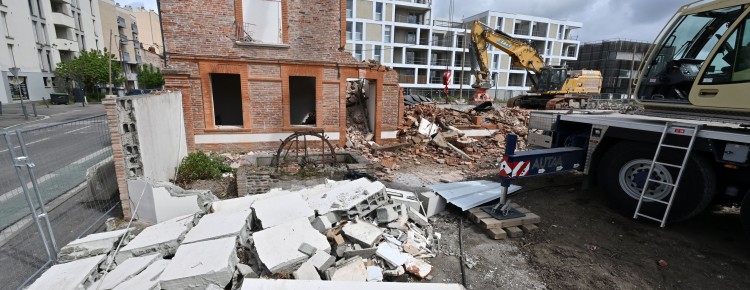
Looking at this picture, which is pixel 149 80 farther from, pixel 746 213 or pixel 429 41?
pixel 746 213

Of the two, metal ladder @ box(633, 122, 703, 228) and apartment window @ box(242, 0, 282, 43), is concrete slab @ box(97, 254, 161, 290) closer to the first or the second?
metal ladder @ box(633, 122, 703, 228)

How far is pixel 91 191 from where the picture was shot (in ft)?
19.3

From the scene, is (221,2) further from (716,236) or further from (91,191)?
(716,236)

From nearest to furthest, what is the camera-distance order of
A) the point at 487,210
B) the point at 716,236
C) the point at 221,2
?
1. the point at 716,236
2. the point at 487,210
3. the point at 221,2

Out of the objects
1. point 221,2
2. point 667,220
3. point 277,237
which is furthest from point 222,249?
point 221,2

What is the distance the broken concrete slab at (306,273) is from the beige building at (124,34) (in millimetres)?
48495

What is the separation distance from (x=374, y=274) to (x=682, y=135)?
16.8ft

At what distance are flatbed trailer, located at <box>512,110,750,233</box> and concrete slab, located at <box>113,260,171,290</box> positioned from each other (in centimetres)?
493

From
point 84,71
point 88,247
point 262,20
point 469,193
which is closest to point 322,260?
point 88,247

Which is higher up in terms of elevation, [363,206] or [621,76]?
[621,76]

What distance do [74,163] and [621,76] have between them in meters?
60.0

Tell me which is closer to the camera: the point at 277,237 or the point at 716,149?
the point at 277,237

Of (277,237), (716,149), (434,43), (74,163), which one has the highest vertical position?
(434,43)

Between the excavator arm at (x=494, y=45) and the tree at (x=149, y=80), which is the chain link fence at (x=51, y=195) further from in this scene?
the tree at (x=149, y=80)
